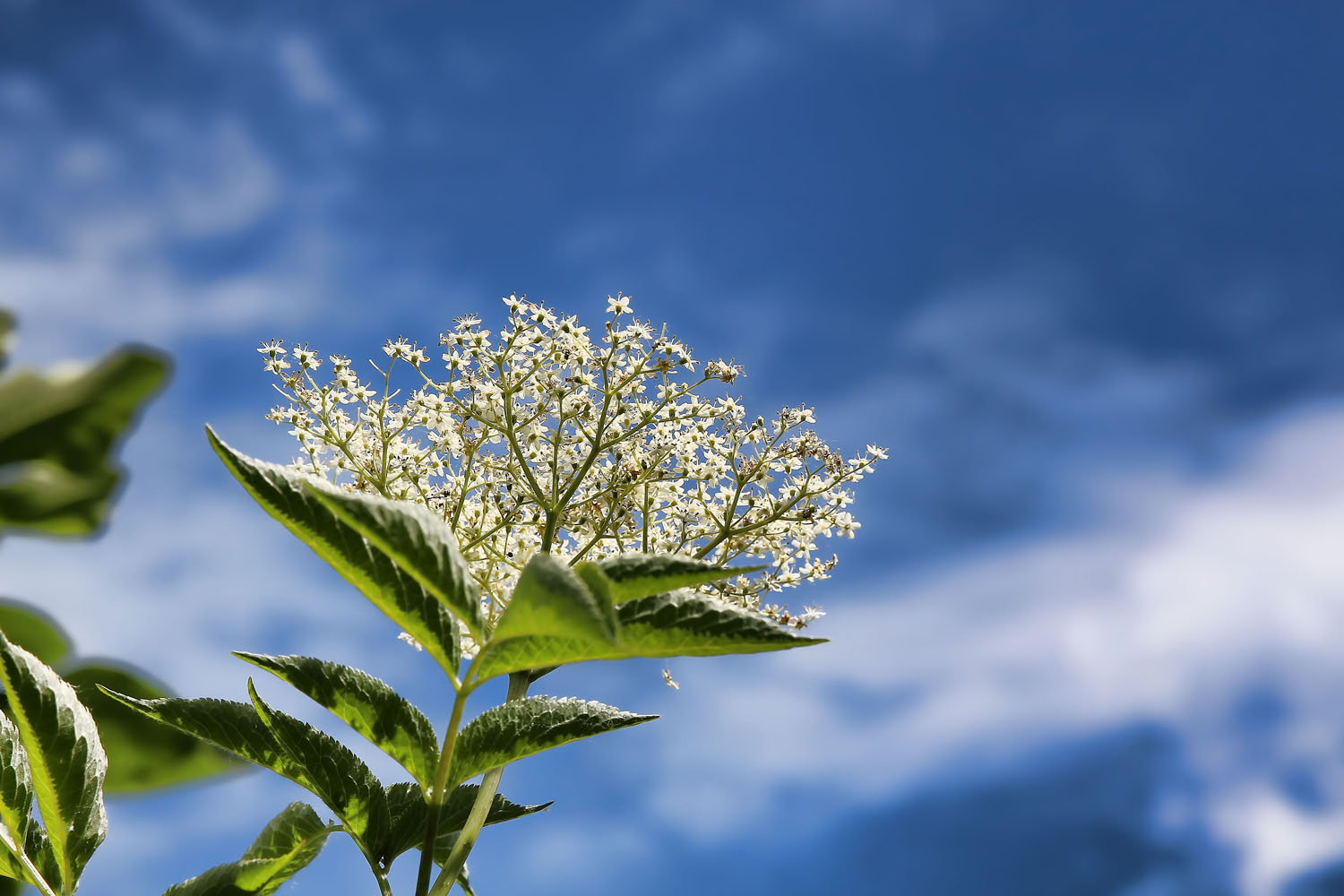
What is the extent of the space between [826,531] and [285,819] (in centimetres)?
197

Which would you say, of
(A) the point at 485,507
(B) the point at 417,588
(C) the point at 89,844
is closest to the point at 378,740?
(B) the point at 417,588

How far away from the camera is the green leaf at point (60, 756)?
1430 millimetres

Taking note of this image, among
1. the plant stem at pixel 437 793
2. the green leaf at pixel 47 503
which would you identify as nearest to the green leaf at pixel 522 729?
the plant stem at pixel 437 793

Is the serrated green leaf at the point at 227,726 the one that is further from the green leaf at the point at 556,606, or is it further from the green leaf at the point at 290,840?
the green leaf at the point at 556,606

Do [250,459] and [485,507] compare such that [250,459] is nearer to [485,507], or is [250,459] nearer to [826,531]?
[485,507]

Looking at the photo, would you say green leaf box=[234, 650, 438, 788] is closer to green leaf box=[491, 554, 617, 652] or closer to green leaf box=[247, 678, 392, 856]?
green leaf box=[247, 678, 392, 856]

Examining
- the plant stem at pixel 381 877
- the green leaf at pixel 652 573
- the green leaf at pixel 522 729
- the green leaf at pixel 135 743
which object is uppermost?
the green leaf at pixel 135 743

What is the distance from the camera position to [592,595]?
1139 mm

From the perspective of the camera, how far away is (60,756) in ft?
4.95

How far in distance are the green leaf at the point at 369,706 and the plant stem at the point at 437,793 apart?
0.10 ft

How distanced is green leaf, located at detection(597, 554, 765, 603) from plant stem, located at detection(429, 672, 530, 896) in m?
0.42

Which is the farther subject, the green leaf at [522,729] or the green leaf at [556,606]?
the green leaf at [522,729]

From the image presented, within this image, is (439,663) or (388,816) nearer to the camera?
(439,663)

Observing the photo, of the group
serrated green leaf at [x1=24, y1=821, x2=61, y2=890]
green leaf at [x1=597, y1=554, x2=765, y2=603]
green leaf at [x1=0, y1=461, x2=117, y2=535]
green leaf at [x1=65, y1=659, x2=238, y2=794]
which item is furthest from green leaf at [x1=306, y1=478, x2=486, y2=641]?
green leaf at [x1=0, y1=461, x2=117, y2=535]
